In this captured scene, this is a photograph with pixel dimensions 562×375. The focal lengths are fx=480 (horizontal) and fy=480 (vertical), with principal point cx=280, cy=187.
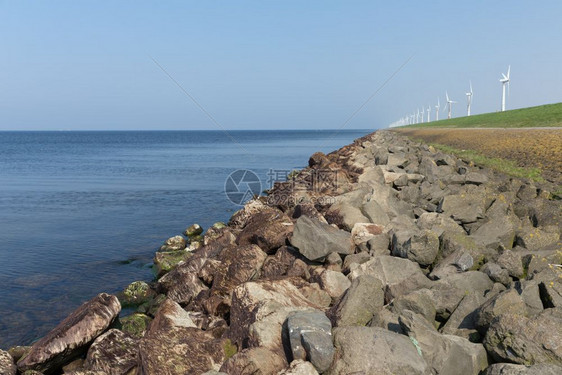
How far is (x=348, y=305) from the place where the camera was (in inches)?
211

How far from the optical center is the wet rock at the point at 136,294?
31.6ft

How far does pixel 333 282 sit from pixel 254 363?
2.24m

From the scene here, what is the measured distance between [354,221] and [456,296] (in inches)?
138

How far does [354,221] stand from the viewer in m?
8.93

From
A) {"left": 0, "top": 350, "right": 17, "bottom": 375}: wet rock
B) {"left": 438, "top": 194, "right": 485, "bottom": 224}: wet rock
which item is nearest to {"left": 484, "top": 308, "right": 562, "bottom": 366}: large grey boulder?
{"left": 438, "top": 194, "right": 485, "bottom": 224}: wet rock

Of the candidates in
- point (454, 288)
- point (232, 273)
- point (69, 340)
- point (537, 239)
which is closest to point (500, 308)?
point (454, 288)

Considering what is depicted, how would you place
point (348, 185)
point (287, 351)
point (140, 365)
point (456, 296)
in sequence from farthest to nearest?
point (348, 185)
point (456, 296)
point (140, 365)
point (287, 351)

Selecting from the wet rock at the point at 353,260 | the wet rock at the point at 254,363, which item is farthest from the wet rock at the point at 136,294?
the wet rock at the point at 254,363

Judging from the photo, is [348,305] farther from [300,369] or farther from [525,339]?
[525,339]

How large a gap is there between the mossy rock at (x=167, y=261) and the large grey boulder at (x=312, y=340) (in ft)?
24.1

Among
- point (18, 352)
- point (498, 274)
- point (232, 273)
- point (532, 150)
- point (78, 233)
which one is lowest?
point (78, 233)

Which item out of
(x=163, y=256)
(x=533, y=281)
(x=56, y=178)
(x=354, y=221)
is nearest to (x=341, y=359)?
(x=533, y=281)

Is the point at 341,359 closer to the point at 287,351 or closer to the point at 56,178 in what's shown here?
the point at 287,351

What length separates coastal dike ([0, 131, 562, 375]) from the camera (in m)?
4.41
